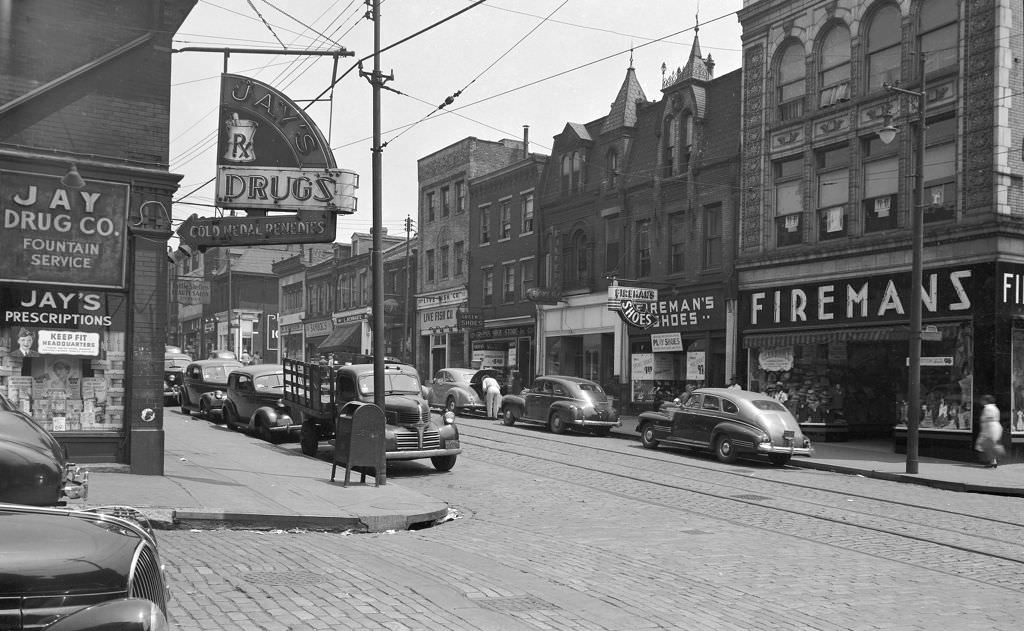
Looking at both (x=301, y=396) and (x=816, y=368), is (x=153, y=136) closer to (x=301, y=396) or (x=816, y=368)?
(x=301, y=396)

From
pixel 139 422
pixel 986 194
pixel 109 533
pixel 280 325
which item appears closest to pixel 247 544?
pixel 139 422

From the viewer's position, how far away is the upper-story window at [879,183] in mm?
24094

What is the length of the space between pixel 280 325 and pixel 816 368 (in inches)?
1962

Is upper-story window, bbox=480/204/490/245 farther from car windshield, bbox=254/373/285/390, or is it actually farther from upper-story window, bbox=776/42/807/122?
car windshield, bbox=254/373/285/390

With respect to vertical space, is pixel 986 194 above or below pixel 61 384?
above

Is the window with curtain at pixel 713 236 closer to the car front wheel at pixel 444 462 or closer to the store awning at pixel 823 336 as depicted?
the store awning at pixel 823 336

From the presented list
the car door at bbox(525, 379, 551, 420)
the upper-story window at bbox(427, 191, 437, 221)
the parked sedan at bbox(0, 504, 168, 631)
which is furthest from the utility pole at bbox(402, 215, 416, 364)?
the parked sedan at bbox(0, 504, 168, 631)

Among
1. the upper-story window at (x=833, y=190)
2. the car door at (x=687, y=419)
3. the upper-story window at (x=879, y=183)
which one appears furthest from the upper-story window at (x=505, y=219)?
the car door at (x=687, y=419)

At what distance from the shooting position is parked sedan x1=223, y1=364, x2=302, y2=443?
20953 millimetres

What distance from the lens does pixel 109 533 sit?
3.96 m

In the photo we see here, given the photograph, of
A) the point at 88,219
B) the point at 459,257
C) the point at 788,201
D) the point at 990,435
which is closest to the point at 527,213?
the point at 459,257

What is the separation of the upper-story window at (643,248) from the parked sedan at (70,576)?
1193 inches

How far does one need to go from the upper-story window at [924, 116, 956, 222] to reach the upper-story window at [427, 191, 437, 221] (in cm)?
2980

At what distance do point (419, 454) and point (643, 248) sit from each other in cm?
1908
